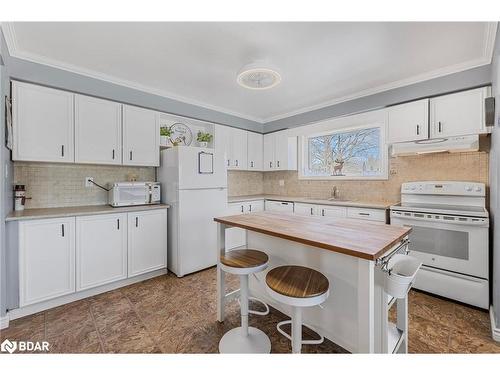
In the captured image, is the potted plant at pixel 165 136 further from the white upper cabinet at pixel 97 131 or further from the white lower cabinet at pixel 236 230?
the white lower cabinet at pixel 236 230

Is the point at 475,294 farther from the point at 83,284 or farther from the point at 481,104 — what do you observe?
the point at 83,284

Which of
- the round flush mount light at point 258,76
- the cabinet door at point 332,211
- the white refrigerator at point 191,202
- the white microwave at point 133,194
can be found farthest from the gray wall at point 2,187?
the cabinet door at point 332,211

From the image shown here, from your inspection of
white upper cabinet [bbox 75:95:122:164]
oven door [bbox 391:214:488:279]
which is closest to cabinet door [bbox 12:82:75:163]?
white upper cabinet [bbox 75:95:122:164]

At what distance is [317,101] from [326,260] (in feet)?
9.37

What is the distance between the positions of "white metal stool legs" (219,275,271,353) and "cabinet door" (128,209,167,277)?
157 centimetres

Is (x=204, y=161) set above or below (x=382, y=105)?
below

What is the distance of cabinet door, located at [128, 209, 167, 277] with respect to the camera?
8.98 feet

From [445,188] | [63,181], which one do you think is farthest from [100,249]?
[445,188]

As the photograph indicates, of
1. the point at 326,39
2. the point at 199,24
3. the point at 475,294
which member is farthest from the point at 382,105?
the point at 199,24

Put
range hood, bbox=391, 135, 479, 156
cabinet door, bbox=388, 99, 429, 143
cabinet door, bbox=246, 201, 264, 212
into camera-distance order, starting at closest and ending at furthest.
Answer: range hood, bbox=391, 135, 479, 156 < cabinet door, bbox=388, 99, 429, 143 < cabinet door, bbox=246, 201, 264, 212

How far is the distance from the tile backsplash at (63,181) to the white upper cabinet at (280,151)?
253 centimetres

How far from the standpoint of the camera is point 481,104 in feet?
7.75

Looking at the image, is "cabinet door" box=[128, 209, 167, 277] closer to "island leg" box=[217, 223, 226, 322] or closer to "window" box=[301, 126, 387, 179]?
"island leg" box=[217, 223, 226, 322]

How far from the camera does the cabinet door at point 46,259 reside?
207 centimetres
